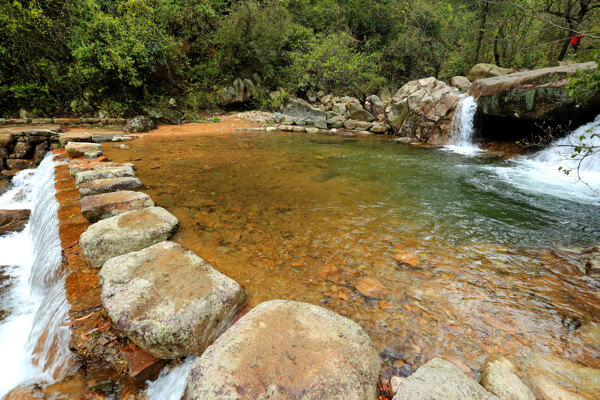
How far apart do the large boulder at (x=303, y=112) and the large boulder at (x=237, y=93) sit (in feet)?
9.76

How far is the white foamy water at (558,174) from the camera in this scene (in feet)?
15.0

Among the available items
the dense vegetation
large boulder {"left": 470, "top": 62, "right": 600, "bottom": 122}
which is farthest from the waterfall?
the dense vegetation

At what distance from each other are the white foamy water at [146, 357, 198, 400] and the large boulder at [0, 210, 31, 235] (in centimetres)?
449

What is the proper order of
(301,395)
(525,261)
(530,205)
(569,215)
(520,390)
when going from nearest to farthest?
(301,395) < (520,390) < (525,261) < (569,215) < (530,205)

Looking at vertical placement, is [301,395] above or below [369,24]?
below

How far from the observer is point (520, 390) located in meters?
1.31

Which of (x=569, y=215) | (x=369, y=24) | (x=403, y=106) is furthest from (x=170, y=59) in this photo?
(x=569, y=215)

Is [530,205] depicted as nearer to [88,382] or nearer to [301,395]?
[301,395]

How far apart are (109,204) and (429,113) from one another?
9.98 meters

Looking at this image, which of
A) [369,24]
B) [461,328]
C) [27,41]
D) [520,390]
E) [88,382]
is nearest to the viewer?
[520,390]

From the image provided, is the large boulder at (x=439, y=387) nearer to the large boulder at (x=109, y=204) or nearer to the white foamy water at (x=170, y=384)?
the white foamy water at (x=170, y=384)

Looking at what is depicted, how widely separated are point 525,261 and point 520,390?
67.6 inches

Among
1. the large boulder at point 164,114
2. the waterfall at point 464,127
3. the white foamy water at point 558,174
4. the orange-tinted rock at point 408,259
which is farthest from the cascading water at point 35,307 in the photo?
the waterfall at point 464,127

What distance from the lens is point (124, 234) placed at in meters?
2.41
